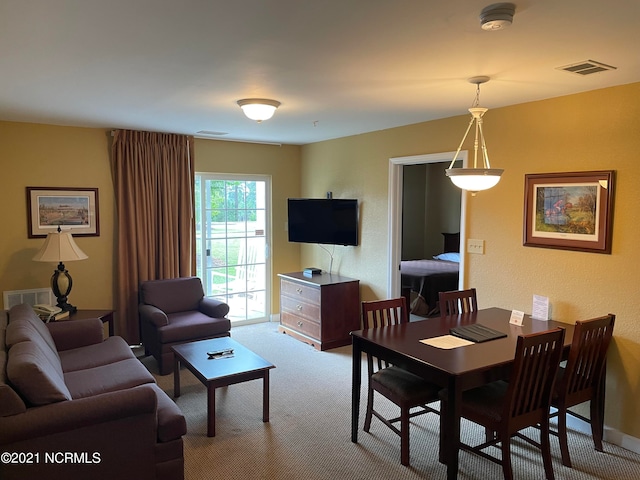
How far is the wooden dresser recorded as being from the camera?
16.6 ft

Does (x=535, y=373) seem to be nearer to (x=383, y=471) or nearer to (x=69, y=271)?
(x=383, y=471)

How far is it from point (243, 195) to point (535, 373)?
14.3 ft

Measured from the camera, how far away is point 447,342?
113 inches

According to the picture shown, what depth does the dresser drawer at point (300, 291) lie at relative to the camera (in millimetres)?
5125

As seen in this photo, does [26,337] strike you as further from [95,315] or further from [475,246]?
[475,246]

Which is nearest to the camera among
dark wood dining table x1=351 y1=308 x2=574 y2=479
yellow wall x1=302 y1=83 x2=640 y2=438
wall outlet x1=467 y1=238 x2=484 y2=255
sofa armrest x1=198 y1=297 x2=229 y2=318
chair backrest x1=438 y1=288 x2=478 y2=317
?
dark wood dining table x1=351 y1=308 x2=574 y2=479

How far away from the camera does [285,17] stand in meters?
Answer: 1.90

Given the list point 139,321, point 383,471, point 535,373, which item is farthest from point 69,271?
point 535,373

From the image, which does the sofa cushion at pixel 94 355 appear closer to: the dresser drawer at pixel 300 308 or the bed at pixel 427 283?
the dresser drawer at pixel 300 308

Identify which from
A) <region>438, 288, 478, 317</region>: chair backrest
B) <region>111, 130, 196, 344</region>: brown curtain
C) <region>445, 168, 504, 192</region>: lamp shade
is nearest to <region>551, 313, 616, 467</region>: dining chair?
<region>438, 288, 478, 317</region>: chair backrest

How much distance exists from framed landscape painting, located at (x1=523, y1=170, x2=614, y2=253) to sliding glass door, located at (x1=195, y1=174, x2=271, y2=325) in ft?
11.8

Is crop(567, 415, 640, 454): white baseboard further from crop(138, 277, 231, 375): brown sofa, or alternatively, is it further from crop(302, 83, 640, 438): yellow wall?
crop(138, 277, 231, 375): brown sofa

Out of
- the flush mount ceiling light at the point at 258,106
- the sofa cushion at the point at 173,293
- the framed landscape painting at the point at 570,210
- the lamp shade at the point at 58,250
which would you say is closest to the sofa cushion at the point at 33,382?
the lamp shade at the point at 58,250

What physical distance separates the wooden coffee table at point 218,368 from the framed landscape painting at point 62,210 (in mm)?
2009
